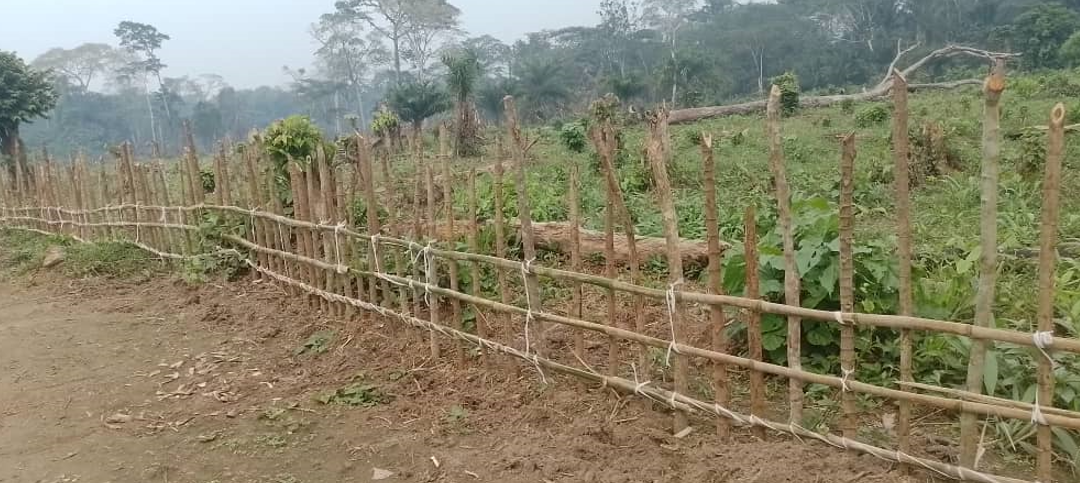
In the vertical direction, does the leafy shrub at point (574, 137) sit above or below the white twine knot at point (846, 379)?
above

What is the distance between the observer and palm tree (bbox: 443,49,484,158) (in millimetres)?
16469

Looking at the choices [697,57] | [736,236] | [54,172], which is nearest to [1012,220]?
[736,236]

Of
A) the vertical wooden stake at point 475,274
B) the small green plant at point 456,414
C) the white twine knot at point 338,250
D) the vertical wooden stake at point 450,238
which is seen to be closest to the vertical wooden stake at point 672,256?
the small green plant at point 456,414

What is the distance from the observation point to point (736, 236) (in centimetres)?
596

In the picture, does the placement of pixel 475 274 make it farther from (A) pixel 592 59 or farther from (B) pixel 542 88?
(A) pixel 592 59

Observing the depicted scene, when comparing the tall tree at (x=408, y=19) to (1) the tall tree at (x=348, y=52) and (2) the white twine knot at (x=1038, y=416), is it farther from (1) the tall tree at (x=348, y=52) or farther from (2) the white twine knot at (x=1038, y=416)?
(2) the white twine knot at (x=1038, y=416)

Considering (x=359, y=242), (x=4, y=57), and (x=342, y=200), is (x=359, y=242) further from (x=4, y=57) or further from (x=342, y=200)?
(x=4, y=57)

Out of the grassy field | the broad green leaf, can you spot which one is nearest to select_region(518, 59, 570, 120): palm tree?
the grassy field

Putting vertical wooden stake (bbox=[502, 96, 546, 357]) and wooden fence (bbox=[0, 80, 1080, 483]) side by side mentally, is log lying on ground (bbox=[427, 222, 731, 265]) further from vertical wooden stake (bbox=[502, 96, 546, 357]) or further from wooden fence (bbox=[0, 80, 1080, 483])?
vertical wooden stake (bbox=[502, 96, 546, 357])

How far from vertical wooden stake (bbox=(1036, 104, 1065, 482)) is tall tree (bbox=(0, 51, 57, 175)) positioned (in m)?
13.3

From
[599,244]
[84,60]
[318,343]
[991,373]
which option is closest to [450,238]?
[318,343]

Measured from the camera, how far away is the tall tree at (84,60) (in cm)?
4469

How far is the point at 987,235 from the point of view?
2131 millimetres

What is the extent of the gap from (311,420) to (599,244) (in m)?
2.98
